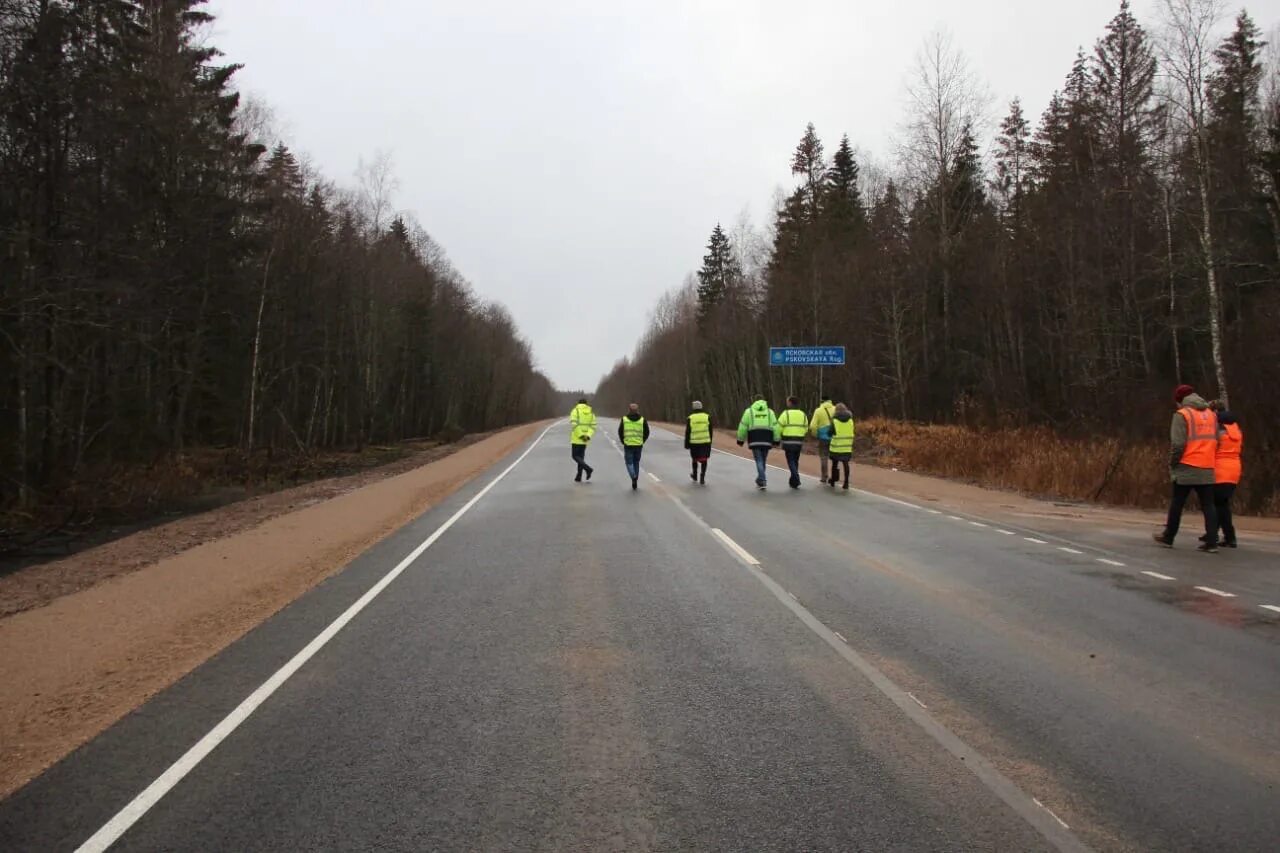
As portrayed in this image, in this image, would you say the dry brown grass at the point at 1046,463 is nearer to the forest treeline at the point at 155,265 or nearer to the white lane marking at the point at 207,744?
the white lane marking at the point at 207,744

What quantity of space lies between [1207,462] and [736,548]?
19.3ft

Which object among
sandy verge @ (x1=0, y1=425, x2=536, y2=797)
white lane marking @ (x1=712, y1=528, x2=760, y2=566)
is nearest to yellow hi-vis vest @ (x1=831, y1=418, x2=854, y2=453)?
white lane marking @ (x1=712, y1=528, x2=760, y2=566)

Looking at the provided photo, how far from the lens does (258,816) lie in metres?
3.38

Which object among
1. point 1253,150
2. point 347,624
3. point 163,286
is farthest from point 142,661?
point 1253,150

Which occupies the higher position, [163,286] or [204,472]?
[163,286]

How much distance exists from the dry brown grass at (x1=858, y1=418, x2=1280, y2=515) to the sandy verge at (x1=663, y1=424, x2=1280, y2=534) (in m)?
0.65

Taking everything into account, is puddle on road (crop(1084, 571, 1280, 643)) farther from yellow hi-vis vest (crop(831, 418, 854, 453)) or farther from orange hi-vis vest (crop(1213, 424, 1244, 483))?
yellow hi-vis vest (crop(831, 418, 854, 453))

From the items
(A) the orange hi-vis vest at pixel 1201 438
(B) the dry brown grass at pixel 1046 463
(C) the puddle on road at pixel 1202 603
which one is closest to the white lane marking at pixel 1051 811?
(C) the puddle on road at pixel 1202 603

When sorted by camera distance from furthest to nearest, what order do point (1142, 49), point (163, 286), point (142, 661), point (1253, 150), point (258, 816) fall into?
1. point (1142, 49)
2. point (1253, 150)
3. point (163, 286)
4. point (142, 661)
5. point (258, 816)

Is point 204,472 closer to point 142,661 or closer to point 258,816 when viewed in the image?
point 142,661

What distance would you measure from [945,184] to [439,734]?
36829mm

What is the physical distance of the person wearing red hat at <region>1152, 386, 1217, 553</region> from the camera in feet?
31.9

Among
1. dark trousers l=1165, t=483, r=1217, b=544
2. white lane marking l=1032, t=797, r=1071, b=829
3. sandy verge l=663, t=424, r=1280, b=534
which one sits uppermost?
dark trousers l=1165, t=483, r=1217, b=544

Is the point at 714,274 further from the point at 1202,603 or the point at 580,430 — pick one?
the point at 1202,603
